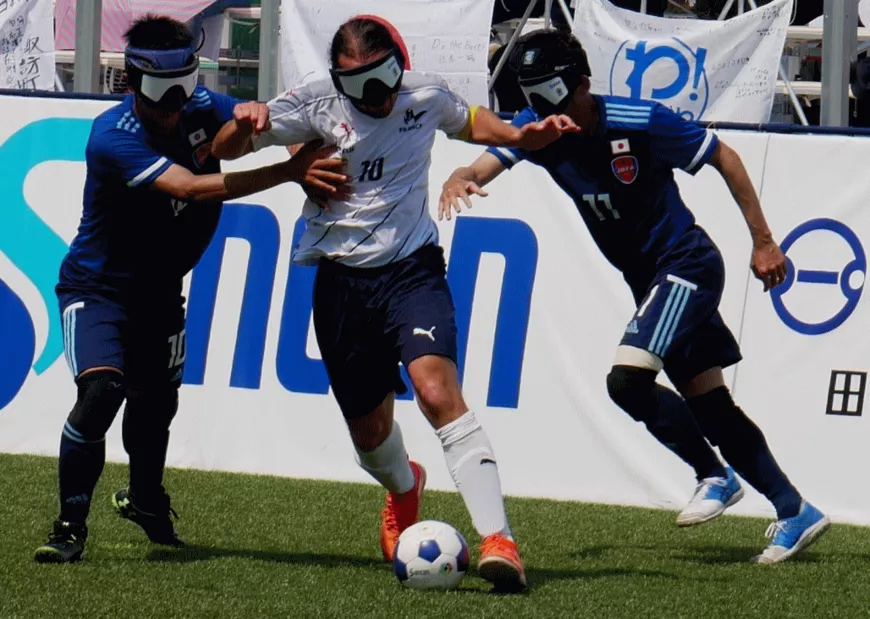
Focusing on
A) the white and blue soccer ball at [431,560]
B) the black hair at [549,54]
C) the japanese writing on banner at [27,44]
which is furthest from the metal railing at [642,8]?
the white and blue soccer ball at [431,560]

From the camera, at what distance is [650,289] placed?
6.35 m

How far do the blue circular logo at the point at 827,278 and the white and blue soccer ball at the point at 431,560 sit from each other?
2.98m

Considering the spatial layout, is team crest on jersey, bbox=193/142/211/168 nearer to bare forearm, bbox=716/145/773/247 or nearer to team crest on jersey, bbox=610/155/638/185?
team crest on jersey, bbox=610/155/638/185

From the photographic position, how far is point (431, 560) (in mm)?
5367

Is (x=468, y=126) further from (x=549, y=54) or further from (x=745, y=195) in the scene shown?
(x=745, y=195)

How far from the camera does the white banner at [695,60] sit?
8352mm

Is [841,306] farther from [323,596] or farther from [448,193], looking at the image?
[323,596]

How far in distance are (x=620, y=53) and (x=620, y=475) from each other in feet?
7.39

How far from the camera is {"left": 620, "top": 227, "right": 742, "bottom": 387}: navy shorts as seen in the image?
624 centimetres

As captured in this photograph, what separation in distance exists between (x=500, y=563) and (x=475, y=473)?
1.13 feet

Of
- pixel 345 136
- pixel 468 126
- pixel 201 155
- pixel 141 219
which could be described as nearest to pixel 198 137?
pixel 201 155

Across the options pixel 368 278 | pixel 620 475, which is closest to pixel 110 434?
pixel 620 475

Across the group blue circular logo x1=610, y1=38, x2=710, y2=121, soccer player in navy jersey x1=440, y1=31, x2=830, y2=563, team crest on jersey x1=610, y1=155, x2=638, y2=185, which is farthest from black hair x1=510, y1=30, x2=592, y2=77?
blue circular logo x1=610, y1=38, x2=710, y2=121

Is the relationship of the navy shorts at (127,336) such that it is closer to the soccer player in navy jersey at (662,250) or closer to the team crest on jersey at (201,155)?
the team crest on jersey at (201,155)
